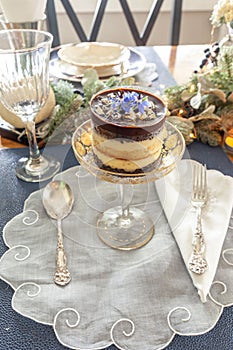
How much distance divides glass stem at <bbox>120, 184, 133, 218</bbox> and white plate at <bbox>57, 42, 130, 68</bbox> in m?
0.46

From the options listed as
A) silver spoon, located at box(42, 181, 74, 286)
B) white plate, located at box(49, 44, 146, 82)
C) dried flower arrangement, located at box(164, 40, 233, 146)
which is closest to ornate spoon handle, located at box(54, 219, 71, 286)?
silver spoon, located at box(42, 181, 74, 286)

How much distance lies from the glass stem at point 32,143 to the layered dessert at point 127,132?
0.60 feet

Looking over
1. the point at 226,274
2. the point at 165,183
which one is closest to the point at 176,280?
the point at 226,274

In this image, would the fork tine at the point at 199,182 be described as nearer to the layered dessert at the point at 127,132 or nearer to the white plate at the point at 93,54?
the layered dessert at the point at 127,132

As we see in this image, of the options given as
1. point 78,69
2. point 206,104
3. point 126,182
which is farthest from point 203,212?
point 78,69

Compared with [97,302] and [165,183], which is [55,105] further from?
[97,302]

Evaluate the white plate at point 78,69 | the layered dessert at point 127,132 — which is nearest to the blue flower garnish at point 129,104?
the layered dessert at point 127,132

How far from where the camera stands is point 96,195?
685 millimetres

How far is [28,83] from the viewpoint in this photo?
69cm

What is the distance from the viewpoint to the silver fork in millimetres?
530

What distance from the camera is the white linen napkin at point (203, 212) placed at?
1.76ft

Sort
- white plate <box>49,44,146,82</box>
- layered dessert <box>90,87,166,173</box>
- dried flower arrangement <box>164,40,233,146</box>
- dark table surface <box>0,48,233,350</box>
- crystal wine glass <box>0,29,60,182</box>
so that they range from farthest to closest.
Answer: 1. white plate <box>49,44,146,82</box>
2. dried flower arrangement <box>164,40,233,146</box>
3. crystal wine glass <box>0,29,60,182</box>
4. layered dessert <box>90,87,166,173</box>
5. dark table surface <box>0,48,233,350</box>

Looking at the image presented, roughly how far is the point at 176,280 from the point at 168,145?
214 mm

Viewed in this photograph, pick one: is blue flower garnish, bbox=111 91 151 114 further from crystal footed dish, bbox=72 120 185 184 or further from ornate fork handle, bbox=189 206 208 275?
ornate fork handle, bbox=189 206 208 275
